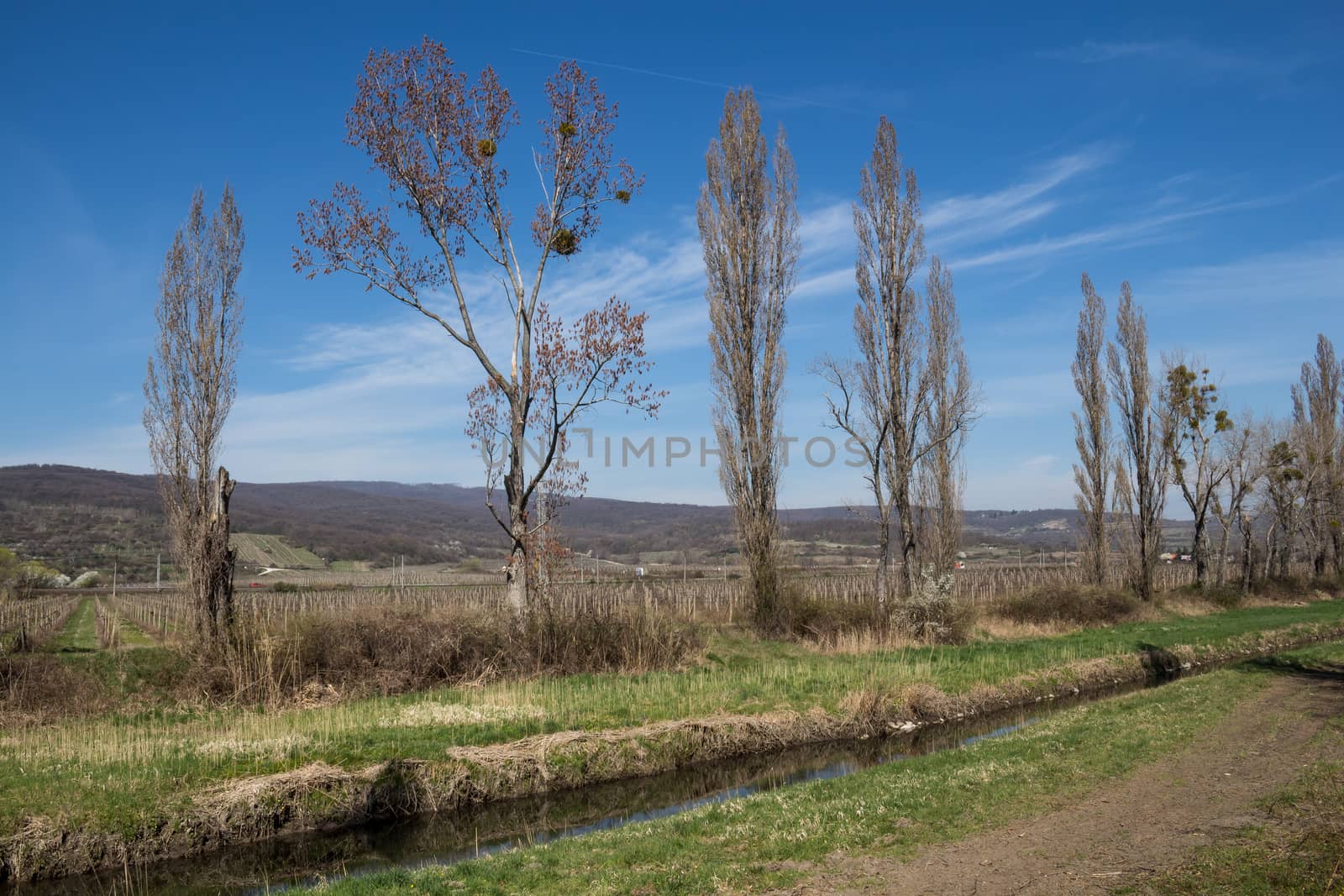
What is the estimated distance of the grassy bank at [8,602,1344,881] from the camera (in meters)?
8.52

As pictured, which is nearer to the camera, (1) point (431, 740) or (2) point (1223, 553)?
(1) point (431, 740)

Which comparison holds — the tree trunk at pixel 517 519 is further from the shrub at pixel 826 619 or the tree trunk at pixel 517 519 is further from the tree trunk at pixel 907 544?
the tree trunk at pixel 907 544

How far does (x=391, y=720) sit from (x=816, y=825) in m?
6.85

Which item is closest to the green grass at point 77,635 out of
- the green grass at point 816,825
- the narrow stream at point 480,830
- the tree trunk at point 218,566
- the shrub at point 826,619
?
the tree trunk at point 218,566

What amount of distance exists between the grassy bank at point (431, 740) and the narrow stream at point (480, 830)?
0.27 m

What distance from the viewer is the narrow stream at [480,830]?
25.8 feet

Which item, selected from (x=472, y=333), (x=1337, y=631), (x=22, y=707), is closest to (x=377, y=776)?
(x=22, y=707)

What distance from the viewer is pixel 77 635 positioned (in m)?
25.0

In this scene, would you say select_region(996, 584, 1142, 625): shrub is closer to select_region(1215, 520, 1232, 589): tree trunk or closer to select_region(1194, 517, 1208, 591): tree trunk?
select_region(1194, 517, 1208, 591): tree trunk

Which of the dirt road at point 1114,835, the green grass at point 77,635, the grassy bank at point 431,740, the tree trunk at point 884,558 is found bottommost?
the green grass at point 77,635

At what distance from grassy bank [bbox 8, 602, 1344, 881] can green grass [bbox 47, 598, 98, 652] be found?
4.77 metres

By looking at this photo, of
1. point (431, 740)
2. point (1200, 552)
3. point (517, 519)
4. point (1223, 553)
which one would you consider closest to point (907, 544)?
point (517, 519)

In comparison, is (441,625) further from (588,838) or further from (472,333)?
(588,838)

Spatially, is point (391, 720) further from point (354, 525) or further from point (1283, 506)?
point (354, 525)
